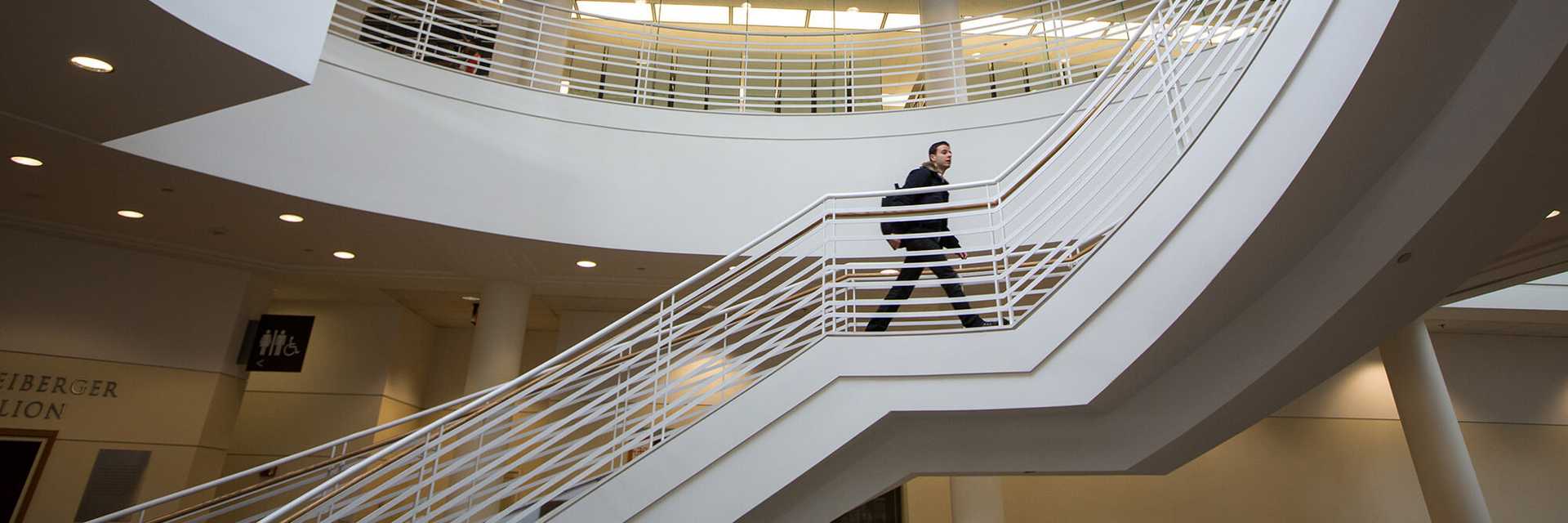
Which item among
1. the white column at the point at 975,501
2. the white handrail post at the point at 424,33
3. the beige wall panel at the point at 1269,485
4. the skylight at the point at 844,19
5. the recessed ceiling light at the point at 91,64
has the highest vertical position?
the skylight at the point at 844,19

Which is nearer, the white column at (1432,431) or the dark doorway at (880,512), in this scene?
the white column at (1432,431)

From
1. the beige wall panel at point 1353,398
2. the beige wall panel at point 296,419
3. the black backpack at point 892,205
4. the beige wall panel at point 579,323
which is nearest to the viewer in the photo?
the black backpack at point 892,205

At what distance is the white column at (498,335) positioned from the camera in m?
6.98

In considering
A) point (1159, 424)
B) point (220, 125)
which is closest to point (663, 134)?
point (220, 125)

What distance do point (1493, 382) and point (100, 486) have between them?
15940 millimetres

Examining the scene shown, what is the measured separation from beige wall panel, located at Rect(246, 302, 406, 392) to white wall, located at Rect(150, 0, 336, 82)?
21.0ft

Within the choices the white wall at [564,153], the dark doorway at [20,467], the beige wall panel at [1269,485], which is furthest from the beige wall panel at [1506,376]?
the dark doorway at [20,467]

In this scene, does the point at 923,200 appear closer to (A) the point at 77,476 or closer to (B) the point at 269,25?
(B) the point at 269,25

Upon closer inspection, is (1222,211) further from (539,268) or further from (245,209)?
(245,209)

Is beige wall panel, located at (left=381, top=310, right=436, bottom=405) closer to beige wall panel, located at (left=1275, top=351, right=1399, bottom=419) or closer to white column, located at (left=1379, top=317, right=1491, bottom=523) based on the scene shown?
white column, located at (left=1379, top=317, right=1491, bottom=523)

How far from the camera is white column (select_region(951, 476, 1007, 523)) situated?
6.41 metres

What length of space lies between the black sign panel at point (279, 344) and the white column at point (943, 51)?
23.7 ft

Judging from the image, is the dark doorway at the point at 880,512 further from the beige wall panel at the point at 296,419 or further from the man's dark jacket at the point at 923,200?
the beige wall panel at the point at 296,419

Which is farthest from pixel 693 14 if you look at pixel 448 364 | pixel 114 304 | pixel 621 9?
pixel 114 304
